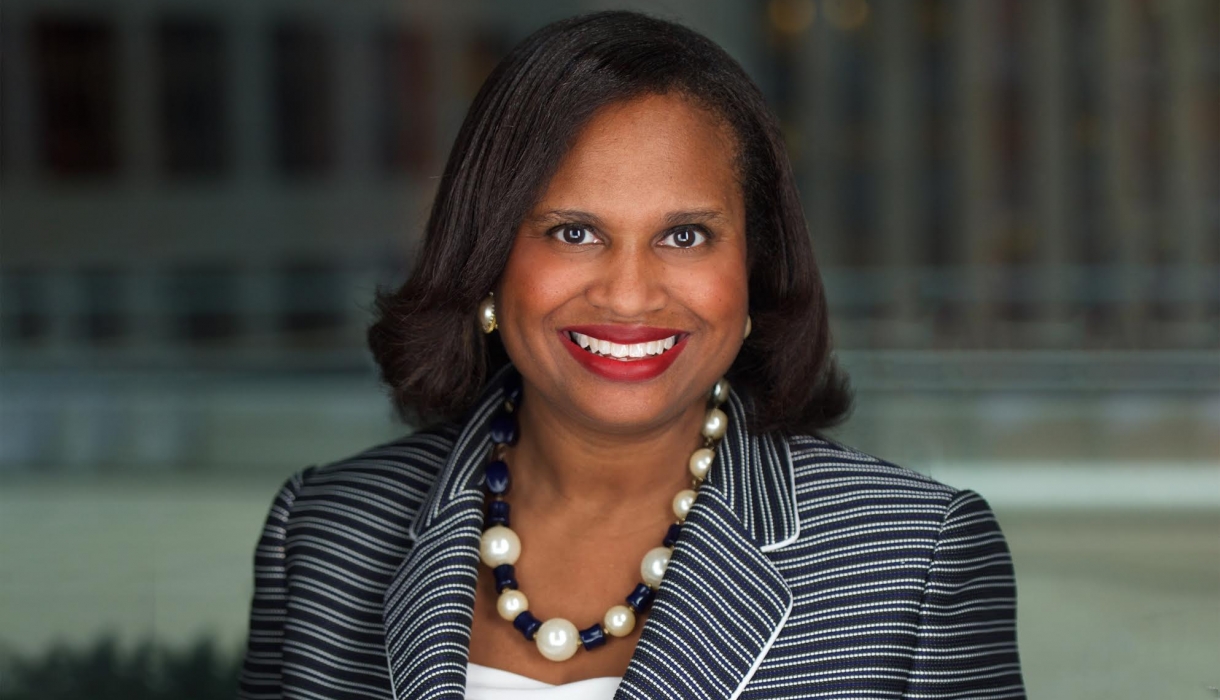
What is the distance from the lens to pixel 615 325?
1835 mm

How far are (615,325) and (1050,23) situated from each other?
34.5ft

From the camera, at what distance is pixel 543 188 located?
1854 mm

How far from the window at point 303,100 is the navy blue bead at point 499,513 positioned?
419 inches

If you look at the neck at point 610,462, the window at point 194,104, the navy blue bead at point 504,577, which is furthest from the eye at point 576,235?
the window at point 194,104

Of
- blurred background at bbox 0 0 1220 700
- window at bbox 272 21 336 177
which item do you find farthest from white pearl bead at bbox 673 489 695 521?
window at bbox 272 21 336 177

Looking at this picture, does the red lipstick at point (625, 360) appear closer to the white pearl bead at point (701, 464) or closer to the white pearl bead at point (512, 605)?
the white pearl bead at point (701, 464)

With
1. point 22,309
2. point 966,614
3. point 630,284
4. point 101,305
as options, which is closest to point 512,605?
point 630,284

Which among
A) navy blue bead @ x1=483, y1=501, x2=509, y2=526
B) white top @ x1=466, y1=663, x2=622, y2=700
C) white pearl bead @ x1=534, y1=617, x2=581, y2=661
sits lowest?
white top @ x1=466, y1=663, x2=622, y2=700

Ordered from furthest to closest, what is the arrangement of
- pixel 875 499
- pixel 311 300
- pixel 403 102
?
1. pixel 403 102
2. pixel 311 300
3. pixel 875 499

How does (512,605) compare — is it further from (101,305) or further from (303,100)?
(303,100)

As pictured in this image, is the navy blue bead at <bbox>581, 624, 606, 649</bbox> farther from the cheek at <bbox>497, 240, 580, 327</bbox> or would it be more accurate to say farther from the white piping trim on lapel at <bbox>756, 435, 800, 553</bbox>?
the cheek at <bbox>497, 240, 580, 327</bbox>

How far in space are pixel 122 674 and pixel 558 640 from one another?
2.57 meters

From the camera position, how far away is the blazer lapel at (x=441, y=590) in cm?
186

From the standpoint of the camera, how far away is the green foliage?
4.01m
